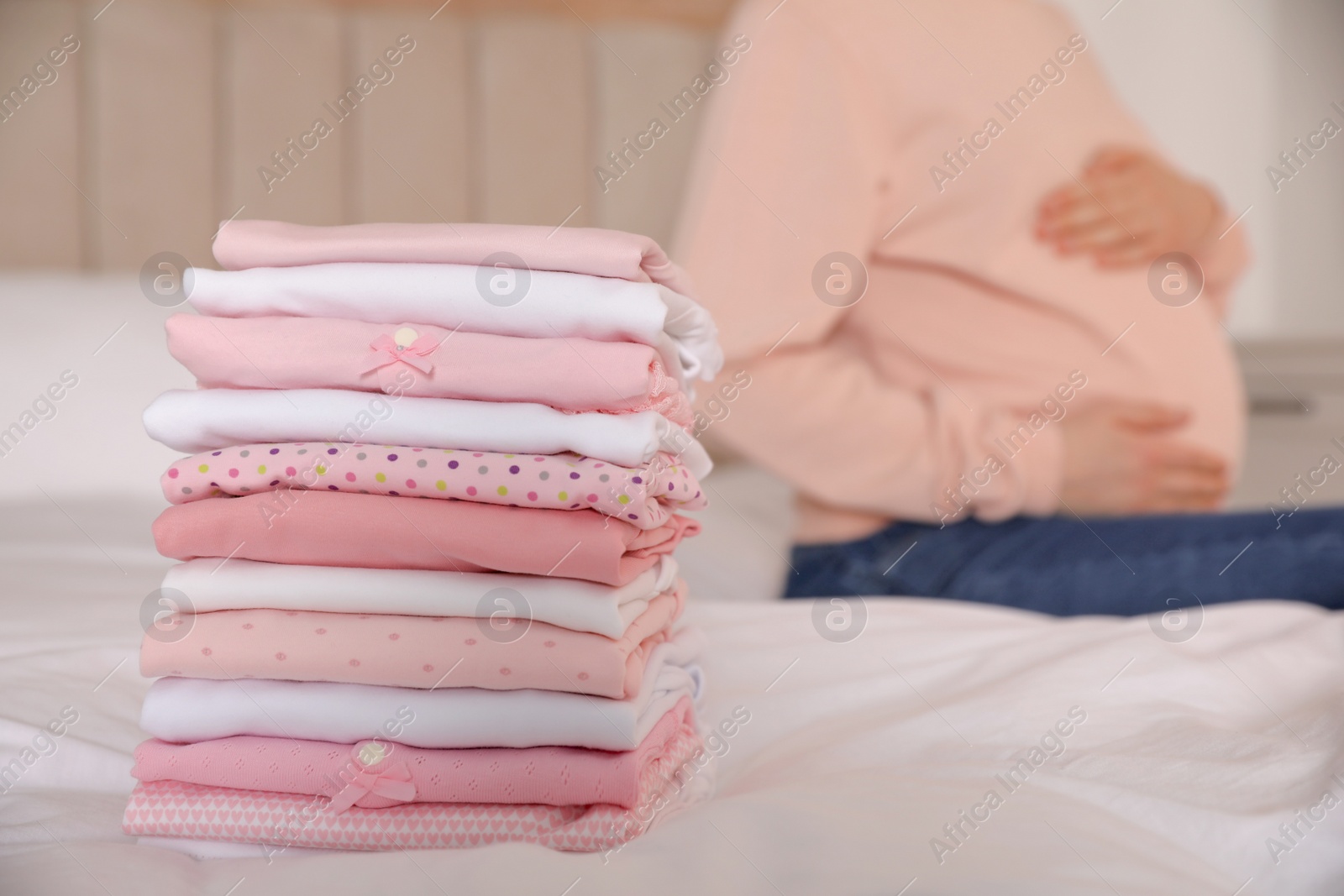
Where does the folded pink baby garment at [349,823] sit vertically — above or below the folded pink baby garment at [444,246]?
below

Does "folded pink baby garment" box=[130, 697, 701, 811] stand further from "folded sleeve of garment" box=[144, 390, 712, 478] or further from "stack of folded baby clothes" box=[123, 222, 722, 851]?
"folded sleeve of garment" box=[144, 390, 712, 478]

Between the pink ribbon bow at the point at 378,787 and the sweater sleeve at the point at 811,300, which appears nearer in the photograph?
the pink ribbon bow at the point at 378,787

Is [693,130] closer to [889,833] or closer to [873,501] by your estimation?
[873,501]

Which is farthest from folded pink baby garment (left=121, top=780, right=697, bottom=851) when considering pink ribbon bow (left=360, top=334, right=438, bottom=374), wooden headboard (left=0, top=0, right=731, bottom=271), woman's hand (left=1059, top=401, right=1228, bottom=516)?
wooden headboard (left=0, top=0, right=731, bottom=271)

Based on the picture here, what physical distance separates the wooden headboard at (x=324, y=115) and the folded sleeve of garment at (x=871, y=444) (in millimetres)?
795

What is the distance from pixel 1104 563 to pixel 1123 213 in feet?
1.57

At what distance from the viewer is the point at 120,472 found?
4.15 ft

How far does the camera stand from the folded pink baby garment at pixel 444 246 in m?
0.52

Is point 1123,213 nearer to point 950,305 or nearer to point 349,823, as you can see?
point 950,305

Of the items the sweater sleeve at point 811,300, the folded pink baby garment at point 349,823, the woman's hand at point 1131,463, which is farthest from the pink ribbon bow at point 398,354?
the woman's hand at point 1131,463

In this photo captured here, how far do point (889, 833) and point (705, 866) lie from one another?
0.09 m

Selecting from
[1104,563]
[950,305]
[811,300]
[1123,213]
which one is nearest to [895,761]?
[1104,563]

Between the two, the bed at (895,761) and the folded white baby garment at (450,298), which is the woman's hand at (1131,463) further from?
the folded white baby garment at (450,298)

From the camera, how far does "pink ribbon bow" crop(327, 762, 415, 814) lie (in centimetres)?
50
